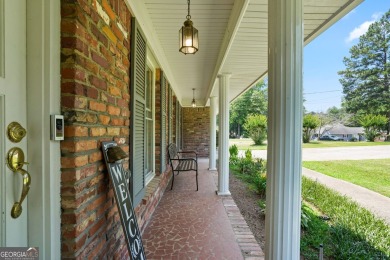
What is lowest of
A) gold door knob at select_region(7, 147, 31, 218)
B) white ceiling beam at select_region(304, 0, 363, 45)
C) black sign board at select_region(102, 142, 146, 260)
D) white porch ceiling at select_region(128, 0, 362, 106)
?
black sign board at select_region(102, 142, 146, 260)

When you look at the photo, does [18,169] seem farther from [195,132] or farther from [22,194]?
[195,132]

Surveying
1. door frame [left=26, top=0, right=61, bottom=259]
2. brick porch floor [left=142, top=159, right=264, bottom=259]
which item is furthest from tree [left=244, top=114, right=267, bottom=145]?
door frame [left=26, top=0, right=61, bottom=259]

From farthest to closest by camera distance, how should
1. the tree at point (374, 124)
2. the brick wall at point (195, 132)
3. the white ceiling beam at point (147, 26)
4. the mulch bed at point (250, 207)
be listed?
the brick wall at point (195, 132)
the tree at point (374, 124)
the mulch bed at point (250, 207)
the white ceiling beam at point (147, 26)

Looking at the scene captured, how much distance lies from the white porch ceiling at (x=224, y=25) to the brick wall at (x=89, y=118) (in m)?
0.75

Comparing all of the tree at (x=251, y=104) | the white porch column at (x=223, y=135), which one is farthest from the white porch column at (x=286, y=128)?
the tree at (x=251, y=104)

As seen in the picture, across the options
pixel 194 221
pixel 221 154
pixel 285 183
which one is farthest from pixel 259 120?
pixel 285 183

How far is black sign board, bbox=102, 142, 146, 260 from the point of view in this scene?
1.35m

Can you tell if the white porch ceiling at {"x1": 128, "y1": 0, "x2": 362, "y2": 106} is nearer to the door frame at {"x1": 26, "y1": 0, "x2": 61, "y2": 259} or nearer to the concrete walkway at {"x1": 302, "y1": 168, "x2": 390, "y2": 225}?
the door frame at {"x1": 26, "y1": 0, "x2": 61, "y2": 259}

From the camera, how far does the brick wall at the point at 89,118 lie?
3.32ft

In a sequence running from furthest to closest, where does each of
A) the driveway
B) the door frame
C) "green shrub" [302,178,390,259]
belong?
the driveway
"green shrub" [302,178,390,259]
the door frame

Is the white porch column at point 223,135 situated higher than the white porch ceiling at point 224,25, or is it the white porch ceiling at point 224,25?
the white porch ceiling at point 224,25

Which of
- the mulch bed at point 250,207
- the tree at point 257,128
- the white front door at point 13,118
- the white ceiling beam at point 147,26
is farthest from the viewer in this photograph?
the tree at point 257,128

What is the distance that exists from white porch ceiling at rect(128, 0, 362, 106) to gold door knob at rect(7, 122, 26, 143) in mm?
1470

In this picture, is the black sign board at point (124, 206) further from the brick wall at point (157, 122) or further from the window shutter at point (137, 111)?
the brick wall at point (157, 122)
